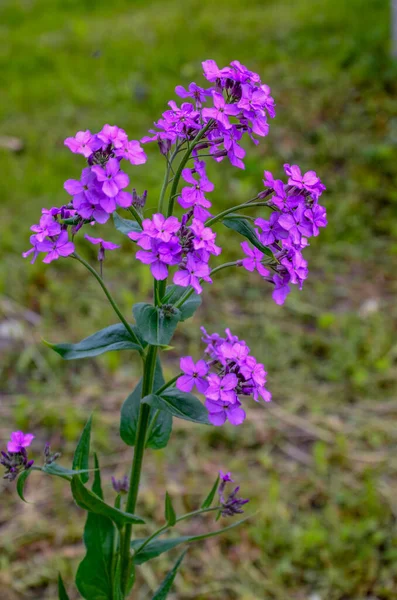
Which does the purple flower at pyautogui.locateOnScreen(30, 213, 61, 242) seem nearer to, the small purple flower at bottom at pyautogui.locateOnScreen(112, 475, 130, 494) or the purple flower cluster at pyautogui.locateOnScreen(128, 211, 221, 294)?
the purple flower cluster at pyautogui.locateOnScreen(128, 211, 221, 294)

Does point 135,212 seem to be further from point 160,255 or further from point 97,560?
point 97,560

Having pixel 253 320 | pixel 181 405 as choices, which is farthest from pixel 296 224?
pixel 253 320

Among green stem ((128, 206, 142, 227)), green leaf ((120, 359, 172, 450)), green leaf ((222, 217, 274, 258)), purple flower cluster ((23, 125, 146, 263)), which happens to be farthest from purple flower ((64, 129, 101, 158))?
green leaf ((120, 359, 172, 450))

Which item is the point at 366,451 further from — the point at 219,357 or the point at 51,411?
the point at 219,357

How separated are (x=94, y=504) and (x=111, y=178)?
602 mm

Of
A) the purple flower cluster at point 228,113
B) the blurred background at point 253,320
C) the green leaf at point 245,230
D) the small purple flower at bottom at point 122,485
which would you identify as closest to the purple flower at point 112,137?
the purple flower cluster at point 228,113

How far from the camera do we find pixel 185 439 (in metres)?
2.58

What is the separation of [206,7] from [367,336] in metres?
4.67

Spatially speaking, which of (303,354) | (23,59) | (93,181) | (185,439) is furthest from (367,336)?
(23,59)

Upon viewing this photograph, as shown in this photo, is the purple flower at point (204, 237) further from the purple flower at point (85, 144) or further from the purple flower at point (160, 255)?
the purple flower at point (85, 144)

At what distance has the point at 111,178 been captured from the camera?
39.9 inches

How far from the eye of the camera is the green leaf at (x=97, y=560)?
140 centimetres

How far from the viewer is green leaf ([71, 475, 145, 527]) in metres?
1.19

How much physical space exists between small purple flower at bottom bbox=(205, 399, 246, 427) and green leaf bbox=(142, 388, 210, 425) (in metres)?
0.09
